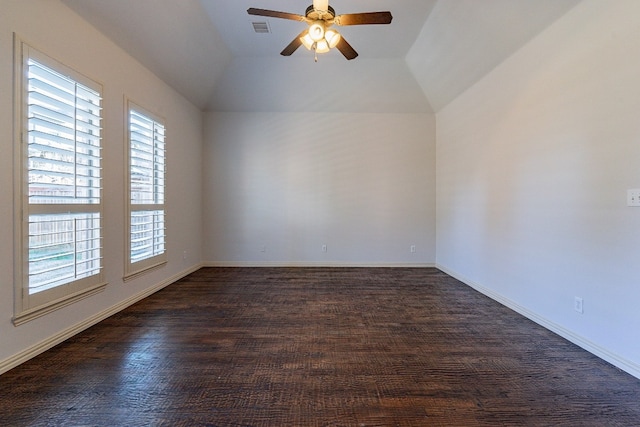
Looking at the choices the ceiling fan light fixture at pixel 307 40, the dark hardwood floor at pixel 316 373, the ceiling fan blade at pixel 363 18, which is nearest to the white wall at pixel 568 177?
the dark hardwood floor at pixel 316 373

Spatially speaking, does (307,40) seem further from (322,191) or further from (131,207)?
(322,191)

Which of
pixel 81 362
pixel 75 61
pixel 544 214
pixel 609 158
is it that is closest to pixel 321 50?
pixel 75 61

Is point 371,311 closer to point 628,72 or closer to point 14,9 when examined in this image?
point 628,72

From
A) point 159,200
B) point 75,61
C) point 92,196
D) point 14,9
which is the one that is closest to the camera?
point 14,9

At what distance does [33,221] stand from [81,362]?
1133mm

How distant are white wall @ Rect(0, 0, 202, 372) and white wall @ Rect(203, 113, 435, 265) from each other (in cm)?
54

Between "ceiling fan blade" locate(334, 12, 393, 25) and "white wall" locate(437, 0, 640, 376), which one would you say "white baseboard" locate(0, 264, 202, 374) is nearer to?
"ceiling fan blade" locate(334, 12, 393, 25)

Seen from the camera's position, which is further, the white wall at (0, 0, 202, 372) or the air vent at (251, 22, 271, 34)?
the air vent at (251, 22, 271, 34)

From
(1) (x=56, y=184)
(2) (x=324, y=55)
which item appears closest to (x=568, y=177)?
(2) (x=324, y=55)

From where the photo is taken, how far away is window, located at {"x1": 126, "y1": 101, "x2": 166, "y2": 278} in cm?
330

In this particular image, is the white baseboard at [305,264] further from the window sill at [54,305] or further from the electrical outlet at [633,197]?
the electrical outlet at [633,197]

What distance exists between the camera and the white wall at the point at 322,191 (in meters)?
5.30

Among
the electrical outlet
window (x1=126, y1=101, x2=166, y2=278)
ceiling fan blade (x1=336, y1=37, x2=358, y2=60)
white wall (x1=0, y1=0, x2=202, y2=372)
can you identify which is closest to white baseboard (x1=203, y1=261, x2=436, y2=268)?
white wall (x1=0, y1=0, x2=202, y2=372)

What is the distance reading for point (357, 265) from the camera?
536cm
